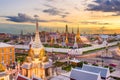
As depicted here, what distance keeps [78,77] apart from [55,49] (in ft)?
108

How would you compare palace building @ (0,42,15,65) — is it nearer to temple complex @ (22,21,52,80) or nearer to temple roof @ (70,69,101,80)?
temple complex @ (22,21,52,80)

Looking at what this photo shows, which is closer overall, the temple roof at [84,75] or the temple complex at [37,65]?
the temple roof at [84,75]

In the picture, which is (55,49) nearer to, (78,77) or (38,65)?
(38,65)

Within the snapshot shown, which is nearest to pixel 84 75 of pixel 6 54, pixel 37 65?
pixel 37 65

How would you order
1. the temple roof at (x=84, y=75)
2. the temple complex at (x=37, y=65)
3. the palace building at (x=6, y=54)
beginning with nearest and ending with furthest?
the temple roof at (x=84, y=75) → the temple complex at (x=37, y=65) → the palace building at (x=6, y=54)

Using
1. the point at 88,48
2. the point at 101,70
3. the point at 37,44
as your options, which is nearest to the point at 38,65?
the point at 37,44

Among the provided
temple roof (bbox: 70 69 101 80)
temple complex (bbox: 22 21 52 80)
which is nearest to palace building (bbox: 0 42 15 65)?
temple complex (bbox: 22 21 52 80)

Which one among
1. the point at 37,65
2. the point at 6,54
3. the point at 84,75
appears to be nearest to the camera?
the point at 84,75

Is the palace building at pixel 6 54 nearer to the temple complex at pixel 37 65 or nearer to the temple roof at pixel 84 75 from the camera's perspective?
the temple complex at pixel 37 65

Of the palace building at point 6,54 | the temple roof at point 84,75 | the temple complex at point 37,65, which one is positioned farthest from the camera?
the palace building at point 6,54

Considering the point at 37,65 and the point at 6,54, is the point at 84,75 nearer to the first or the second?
the point at 37,65

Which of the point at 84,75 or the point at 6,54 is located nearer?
the point at 84,75

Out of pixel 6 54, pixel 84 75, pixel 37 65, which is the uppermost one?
pixel 6 54

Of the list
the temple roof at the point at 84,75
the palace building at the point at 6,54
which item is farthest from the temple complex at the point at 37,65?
the palace building at the point at 6,54
